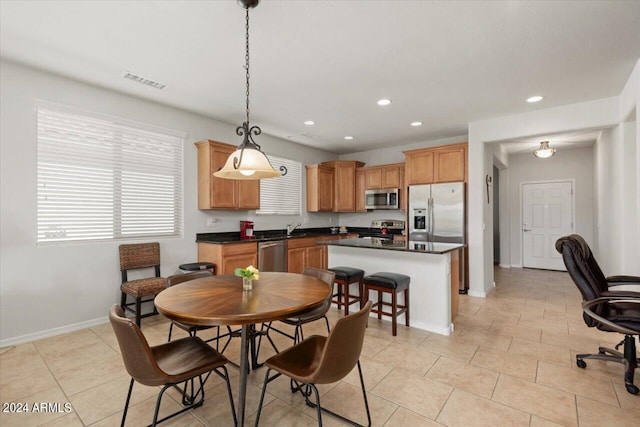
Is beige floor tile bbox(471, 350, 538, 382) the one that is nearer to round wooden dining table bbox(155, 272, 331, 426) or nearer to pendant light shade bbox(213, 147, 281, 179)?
round wooden dining table bbox(155, 272, 331, 426)

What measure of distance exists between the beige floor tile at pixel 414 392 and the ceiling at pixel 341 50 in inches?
110

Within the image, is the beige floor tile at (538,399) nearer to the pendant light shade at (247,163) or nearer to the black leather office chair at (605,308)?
the black leather office chair at (605,308)

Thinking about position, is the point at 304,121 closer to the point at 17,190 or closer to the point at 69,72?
the point at 69,72

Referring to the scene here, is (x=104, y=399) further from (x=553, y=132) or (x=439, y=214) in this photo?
(x=553, y=132)

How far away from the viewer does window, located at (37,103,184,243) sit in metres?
3.20

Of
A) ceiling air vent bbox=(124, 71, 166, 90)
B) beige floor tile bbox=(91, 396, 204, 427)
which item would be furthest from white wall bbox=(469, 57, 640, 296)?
ceiling air vent bbox=(124, 71, 166, 90)

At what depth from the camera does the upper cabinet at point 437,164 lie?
497 centimetres

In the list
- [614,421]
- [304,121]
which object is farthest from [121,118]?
[614,421]

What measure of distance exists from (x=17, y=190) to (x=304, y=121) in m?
3.52

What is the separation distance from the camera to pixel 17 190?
117 inches

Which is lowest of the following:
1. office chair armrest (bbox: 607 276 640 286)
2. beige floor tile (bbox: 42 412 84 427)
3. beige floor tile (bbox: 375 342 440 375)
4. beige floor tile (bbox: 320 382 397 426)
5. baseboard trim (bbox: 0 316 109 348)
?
beige floor tile (bbox: 42 412 84 427)

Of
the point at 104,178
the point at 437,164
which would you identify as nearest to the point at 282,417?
the point at 104,178

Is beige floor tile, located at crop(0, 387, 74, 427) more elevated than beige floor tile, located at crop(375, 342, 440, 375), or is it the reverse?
beige floor tile, located at crop(375, 342, 440, 375)

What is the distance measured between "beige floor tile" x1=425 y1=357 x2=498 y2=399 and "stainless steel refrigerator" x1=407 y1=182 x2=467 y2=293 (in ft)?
8.53
